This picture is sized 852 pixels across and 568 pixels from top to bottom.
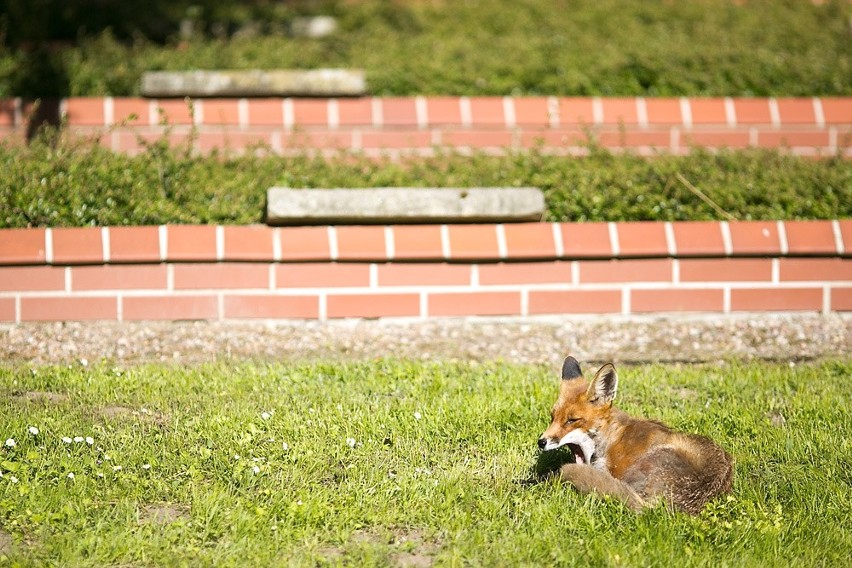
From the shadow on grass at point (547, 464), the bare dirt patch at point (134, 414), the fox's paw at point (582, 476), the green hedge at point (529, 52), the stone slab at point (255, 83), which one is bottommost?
the shadow on grass at point (547, 464)

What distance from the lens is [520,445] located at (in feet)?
12.8

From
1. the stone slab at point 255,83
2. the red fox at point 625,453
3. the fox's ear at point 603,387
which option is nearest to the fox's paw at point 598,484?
the red fox at point 625,453

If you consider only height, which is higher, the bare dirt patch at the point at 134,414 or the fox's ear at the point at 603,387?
the fox's ear at the point at 603,387

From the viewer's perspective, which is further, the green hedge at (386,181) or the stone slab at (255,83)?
the stone slab at (255,83)

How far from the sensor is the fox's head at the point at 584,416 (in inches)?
145

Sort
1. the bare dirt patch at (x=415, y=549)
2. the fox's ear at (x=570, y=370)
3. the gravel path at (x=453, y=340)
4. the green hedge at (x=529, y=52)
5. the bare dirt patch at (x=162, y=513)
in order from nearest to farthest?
1. the bare dirt patch at (x=415, y=549)
2. the bare dirt patch at (x=162, y=513)
3. the fox's ear at (x=570, y=370)
4. the gravel path at (x=453, y=340)
5. the green hedge at (x=529, y=52)

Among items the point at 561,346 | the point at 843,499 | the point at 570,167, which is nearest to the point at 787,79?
the point at 570,167

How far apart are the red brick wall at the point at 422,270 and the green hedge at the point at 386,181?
0.52ft

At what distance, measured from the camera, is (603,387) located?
12.2ft

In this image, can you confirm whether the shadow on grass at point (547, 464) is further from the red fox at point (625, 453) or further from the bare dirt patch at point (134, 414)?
the bare dirt patch at point (134, 414)

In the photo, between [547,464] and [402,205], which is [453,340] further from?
[547,464]

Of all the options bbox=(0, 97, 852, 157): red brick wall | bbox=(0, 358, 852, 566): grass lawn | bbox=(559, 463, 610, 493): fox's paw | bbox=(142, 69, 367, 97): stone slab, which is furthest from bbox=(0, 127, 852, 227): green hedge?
bbox=(559, 463, 610, 493): fox's paw

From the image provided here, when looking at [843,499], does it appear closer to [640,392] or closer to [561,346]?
[640,392]

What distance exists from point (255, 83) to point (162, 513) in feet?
11.6
